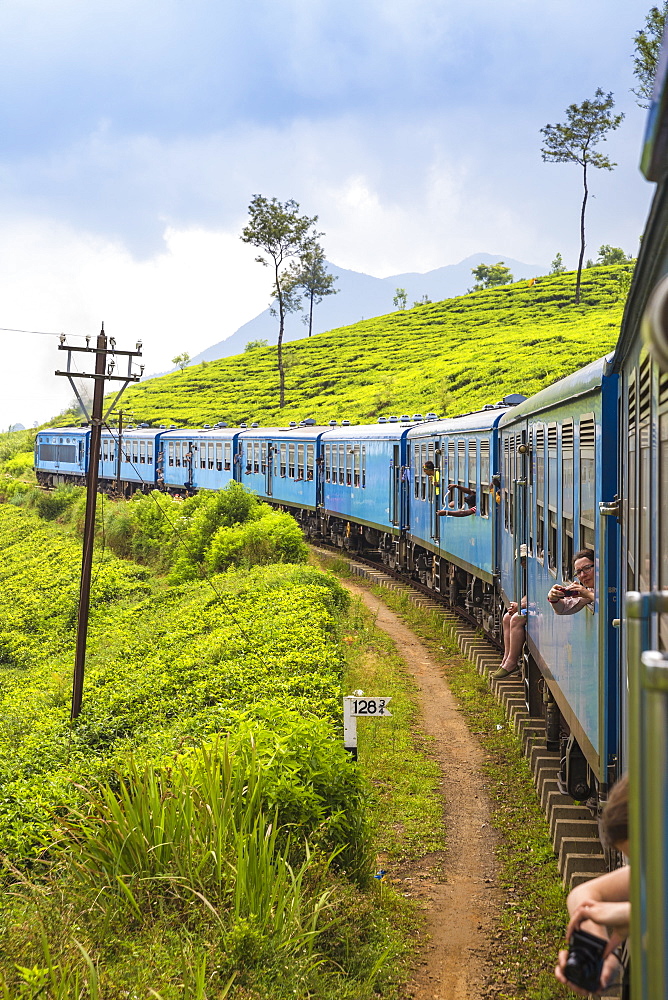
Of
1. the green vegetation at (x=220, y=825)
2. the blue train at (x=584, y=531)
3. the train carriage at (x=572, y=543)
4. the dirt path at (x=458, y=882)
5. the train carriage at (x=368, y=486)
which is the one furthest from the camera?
the train carriage at (x=368, y=486)

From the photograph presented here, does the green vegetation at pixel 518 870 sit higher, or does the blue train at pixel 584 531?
the blue train at pixel 584 531

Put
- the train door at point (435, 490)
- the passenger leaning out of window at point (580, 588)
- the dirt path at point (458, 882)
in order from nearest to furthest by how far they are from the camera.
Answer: the passenger leaning out of window at point (580, 588) < the dirt path at point (458, 882) < the train door at point (435, 490)

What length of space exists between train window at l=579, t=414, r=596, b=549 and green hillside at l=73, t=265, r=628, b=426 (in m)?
38.4

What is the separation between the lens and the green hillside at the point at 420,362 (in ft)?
178

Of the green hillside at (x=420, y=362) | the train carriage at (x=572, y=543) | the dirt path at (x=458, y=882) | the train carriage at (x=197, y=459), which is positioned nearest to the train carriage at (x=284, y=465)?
the train carriage at (x=197, y=459)

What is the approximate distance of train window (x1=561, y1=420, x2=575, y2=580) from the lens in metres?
7.19

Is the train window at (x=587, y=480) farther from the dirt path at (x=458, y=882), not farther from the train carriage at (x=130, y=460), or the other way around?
the train carriage at (x=130, y=460)

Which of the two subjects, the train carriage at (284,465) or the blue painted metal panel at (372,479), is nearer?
the blue painted metal panel at (372,479)

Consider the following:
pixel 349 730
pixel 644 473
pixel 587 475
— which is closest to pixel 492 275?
pixel 349 730

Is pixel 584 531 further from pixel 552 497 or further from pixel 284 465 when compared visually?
pixel 284 465

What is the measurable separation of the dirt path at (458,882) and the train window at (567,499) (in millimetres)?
2736

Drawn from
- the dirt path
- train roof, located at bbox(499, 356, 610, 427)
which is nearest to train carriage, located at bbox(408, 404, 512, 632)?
the dirt path

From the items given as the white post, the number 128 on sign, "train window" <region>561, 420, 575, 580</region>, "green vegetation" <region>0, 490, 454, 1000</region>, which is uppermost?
"train window" <region>561, 420, 575, 580</region>

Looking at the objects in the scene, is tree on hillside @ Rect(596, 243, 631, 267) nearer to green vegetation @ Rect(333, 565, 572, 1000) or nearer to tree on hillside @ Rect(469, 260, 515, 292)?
tree on hillside @ Rect(469, 260, 515, 292)
